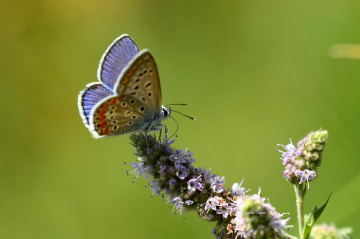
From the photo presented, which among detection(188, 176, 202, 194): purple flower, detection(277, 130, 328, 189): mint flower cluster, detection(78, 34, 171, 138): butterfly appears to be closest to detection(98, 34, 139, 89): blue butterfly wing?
detection(78, 34, 171, 138): butterfly

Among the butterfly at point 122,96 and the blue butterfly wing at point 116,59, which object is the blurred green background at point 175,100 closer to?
the butterfly at point 122,96

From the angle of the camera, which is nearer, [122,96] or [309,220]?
[309,220]

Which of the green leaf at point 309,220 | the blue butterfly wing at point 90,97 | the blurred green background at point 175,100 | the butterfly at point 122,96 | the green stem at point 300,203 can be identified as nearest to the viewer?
the green leaf at point 309,220

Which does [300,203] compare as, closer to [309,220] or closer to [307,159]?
[309,220]

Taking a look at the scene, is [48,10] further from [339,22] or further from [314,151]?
[314,151]

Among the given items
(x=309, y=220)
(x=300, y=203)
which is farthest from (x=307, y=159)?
(x=309, y=220)

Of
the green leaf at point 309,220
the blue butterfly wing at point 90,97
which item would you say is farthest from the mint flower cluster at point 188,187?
the blue butterfly wing at point 90,97
